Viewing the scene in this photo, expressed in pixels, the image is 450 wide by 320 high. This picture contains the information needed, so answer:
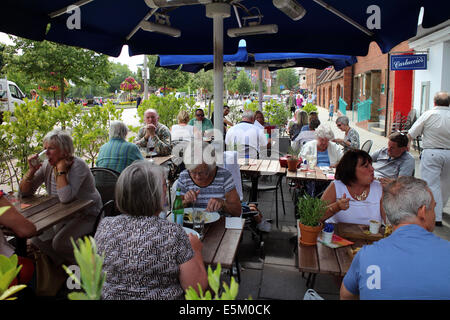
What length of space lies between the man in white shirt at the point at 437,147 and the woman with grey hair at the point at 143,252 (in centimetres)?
435

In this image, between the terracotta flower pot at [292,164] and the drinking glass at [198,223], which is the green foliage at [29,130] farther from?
the terracotta flower pot at [292,164]

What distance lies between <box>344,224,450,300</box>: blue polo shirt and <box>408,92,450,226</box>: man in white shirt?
12.9 ft

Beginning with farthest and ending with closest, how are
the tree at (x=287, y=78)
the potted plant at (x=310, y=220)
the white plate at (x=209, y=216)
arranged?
the tree at (x=287, y=78) < the white plate at (x=209, y=216) < the potted plant at (x=310, y=220)

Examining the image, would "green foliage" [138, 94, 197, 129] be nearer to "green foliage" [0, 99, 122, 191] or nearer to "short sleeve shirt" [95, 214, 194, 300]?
"green foliage" [0, 99, 122, 191]

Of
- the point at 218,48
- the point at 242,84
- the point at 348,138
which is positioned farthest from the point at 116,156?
the point at 242,84

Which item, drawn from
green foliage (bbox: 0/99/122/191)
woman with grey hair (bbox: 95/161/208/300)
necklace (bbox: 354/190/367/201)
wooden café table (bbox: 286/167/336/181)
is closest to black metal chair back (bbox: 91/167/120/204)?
green foliage (bbox: 0/99/122/191)

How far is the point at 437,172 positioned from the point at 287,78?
96.3 metres

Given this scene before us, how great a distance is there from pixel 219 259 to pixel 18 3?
2633 mm

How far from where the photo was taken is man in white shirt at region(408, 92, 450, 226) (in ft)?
15.7

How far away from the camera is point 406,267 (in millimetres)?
1355

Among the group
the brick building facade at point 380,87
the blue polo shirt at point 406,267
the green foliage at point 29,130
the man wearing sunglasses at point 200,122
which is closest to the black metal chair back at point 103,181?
the green foliage at point 29,130

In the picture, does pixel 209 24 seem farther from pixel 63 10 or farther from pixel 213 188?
pixel 213 188

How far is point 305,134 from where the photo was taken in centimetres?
652

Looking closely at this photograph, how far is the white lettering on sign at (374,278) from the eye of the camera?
140cm
